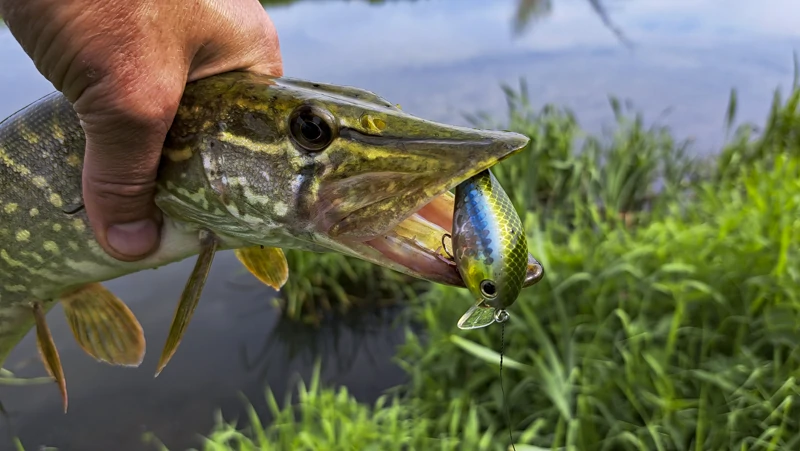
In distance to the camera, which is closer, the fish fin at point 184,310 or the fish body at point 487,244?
the fish body at point 487,244

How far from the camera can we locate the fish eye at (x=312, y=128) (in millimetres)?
939

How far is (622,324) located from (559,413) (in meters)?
0.44

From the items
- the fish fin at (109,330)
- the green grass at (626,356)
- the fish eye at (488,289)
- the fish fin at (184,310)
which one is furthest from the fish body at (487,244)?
the green grass at (626,356)

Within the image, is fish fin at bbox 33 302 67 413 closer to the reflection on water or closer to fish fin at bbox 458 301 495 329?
fish fin at bbox 458 301 495 329

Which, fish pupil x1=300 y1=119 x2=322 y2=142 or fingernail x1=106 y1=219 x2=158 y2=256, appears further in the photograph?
fingernail x1=106 y1=219 x2=158 y2=256

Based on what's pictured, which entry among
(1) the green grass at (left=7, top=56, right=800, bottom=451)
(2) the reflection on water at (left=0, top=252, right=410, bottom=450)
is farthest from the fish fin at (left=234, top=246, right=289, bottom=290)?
(2) the reflection on water at (left=0, top=252, right=410, bottom=450)

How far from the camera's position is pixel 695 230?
2402 millimetres

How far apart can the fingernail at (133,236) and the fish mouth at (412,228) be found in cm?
42

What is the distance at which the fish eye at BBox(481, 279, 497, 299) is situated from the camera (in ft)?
2.78

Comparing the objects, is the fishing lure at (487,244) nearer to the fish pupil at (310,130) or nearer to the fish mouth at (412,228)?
the fish mouth at (412,228)

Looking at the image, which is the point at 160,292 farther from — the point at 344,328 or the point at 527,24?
the point at 527,24

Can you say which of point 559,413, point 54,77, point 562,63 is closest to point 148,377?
point 559,413

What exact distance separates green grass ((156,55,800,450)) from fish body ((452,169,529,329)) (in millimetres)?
1173

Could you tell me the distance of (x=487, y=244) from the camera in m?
0.84
